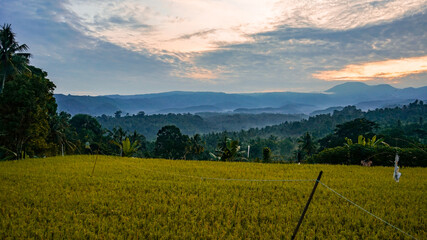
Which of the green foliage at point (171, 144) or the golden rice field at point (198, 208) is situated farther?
the green foliage at point (171, 144)

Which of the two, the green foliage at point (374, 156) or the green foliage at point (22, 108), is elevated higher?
the green foliage at point (22, 108)

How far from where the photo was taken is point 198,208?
6324 mm

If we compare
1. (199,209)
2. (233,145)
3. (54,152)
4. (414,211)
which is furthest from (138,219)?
(54,152)

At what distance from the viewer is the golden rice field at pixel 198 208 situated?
199 inches

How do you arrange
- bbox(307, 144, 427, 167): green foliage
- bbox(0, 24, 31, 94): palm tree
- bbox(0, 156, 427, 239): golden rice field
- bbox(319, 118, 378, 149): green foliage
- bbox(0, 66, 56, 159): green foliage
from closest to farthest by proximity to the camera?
bbox(0, 156, 427, 239): golden rice field < bbox(307, 144, 427, 167): green foliage < bbox(0, 66, 56, 159): green foliage < bbox(0, 24, 31, 94): palm tree < bbox(319, 118, 378, 149): green foliage

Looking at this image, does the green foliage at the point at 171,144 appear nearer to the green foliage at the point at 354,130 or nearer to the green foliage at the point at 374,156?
the green foliage at the point at 354,130

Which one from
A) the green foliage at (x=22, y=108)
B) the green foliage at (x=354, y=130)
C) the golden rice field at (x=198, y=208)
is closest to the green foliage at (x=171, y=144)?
the green foliage at (x=354, y=130)

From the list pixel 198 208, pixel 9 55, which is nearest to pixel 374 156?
pixel 198 208

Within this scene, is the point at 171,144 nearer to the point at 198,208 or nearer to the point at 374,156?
the point at 374,156

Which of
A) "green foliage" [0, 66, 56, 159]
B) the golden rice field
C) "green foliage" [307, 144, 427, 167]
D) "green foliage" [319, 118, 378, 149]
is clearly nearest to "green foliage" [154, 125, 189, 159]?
"green foliage" [319, 118, 378, 149]

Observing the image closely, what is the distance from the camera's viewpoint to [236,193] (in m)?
7.68

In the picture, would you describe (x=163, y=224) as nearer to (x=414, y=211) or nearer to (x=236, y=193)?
(x=236, y=193)

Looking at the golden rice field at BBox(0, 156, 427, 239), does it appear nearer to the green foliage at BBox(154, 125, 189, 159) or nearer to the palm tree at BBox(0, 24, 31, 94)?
the palm tree at BBox(0, 24, 31, 94)

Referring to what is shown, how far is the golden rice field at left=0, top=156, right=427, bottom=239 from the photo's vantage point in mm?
5066
